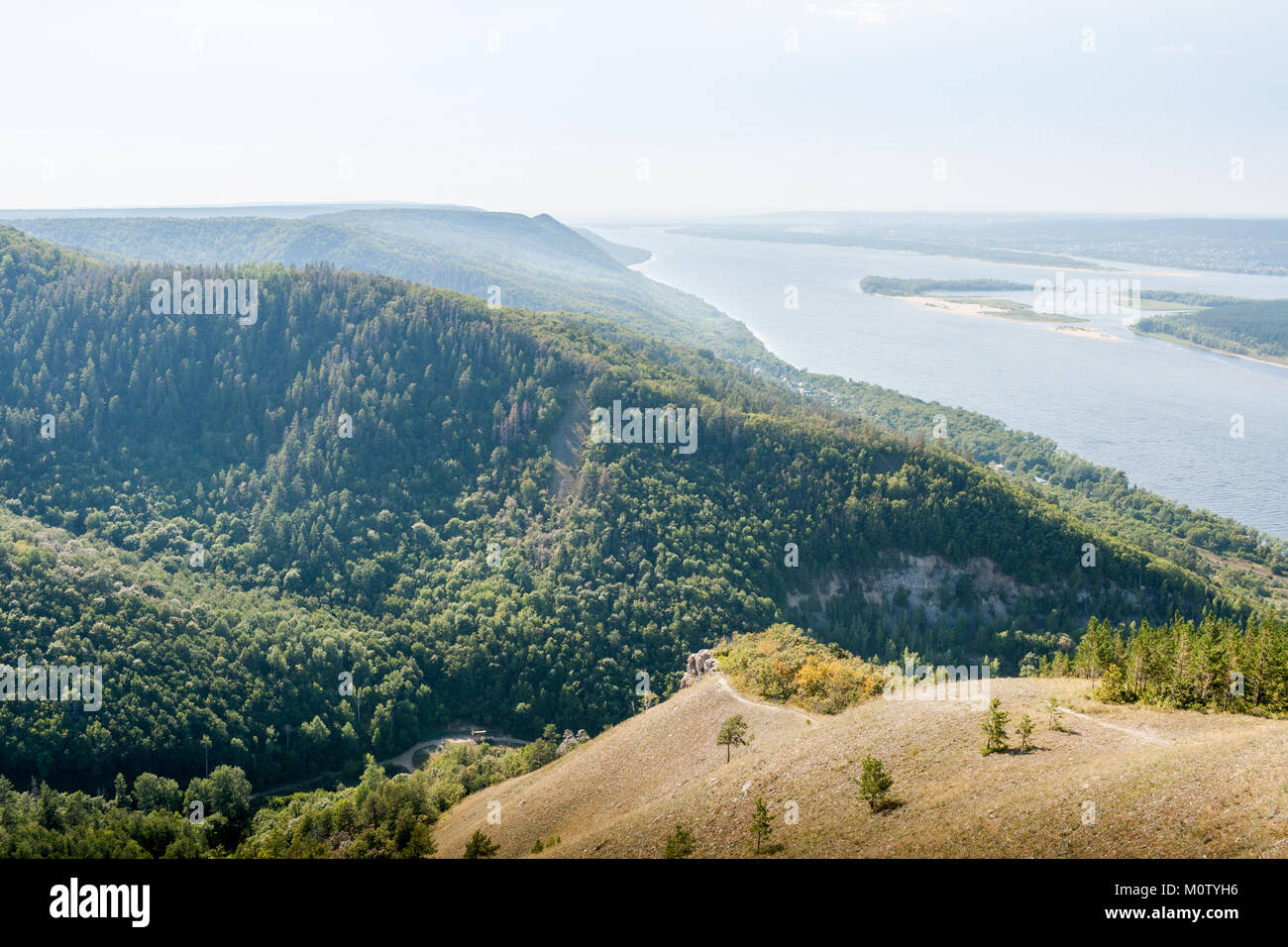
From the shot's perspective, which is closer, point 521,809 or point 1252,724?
point 1252,724

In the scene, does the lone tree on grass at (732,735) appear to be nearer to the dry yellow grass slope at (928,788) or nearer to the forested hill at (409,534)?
the dry yellow grass slope at (928,788)

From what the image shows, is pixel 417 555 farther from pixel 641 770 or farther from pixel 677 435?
pixel 641 770

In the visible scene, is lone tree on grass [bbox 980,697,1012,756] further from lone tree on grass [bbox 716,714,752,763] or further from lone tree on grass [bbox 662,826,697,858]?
lone tree on grass [bbox 716,714,752,763]

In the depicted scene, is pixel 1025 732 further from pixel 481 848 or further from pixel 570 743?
pixel 570 743

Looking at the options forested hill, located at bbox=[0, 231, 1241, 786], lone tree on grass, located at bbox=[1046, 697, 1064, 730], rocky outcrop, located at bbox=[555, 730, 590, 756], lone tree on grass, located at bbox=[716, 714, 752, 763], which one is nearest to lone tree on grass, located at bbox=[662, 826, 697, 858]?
lone tree on grass, located at bbox=[716, 714, 752, 763]

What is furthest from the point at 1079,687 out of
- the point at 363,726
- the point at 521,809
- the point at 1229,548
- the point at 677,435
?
the point at 1229,548

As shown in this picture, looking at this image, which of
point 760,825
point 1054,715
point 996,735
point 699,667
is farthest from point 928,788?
point 699,667
